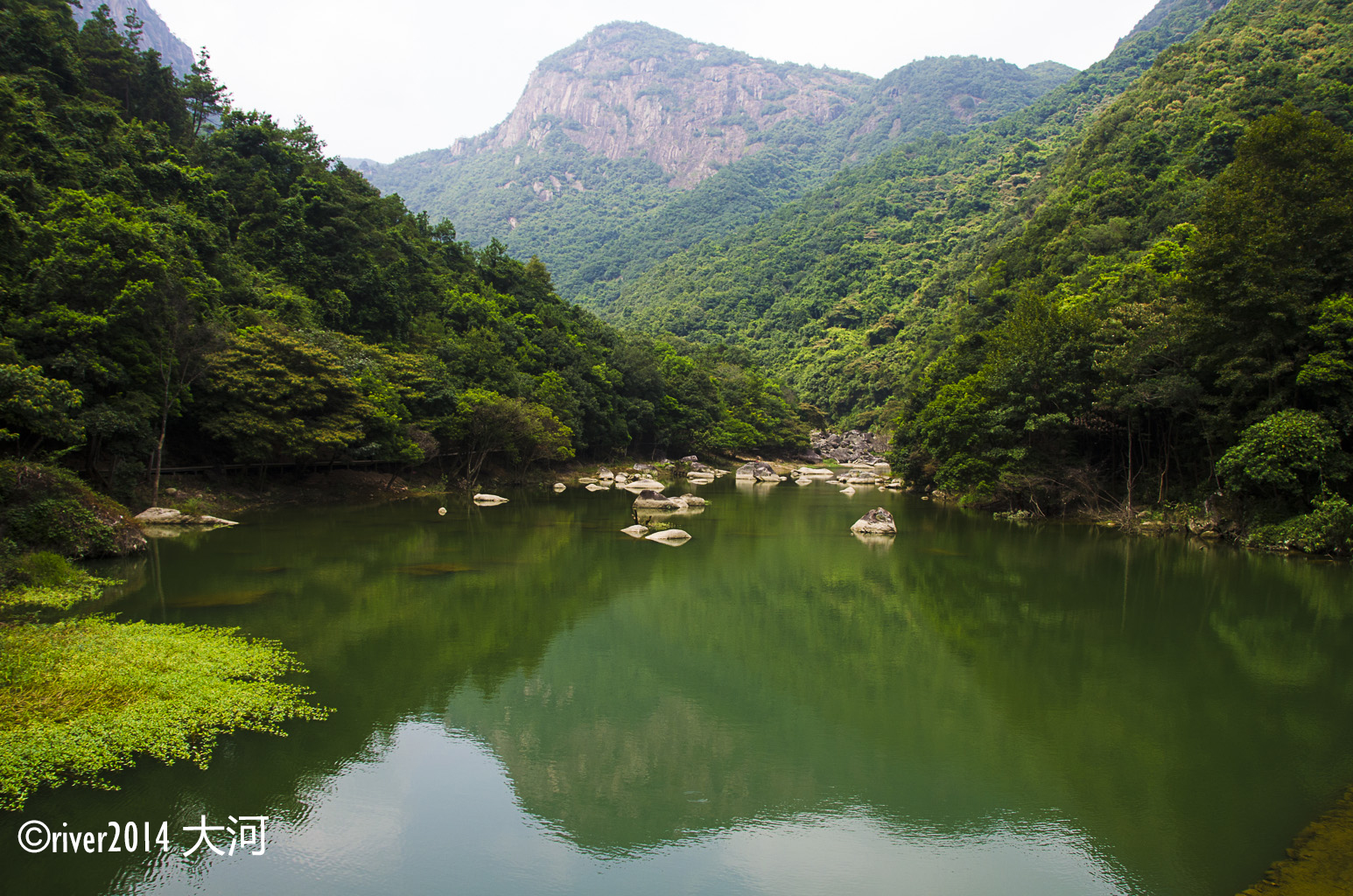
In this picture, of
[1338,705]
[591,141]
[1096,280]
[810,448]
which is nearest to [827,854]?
[1338,705]

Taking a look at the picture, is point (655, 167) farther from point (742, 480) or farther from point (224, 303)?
point (224, 303)

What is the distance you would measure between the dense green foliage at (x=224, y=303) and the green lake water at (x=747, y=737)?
7047 mm

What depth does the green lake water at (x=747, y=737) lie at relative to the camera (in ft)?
18.4

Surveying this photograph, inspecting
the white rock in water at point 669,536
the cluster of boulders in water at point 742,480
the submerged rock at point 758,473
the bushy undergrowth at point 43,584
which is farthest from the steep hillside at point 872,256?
the bushy undergrowth at point 43,584

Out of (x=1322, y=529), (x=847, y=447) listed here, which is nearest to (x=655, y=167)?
(x=847, y=447)

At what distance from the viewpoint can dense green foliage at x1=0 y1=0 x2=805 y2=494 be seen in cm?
1883

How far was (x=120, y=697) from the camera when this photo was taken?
734 cm

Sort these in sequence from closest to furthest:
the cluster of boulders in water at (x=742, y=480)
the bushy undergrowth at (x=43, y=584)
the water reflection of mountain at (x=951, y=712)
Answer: the water reflection of mountain at (x=951, y=712) → the bushy undergrowth at (x=43, y=584) → the cluster of boulders in water at (x=742, y=480)

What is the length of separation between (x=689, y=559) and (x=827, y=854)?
13716 mm

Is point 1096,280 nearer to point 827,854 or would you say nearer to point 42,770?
point 827,854

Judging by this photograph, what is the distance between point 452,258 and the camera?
53.6 m

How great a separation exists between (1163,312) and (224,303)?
35.6 meters

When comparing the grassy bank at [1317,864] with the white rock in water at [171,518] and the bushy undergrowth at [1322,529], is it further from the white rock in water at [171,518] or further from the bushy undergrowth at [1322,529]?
the white rock in water at [171,518]

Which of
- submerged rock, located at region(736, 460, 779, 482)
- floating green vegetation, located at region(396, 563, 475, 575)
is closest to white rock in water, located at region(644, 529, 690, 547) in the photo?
floating green vegetation, located at region(396, 563, 475, 575)
